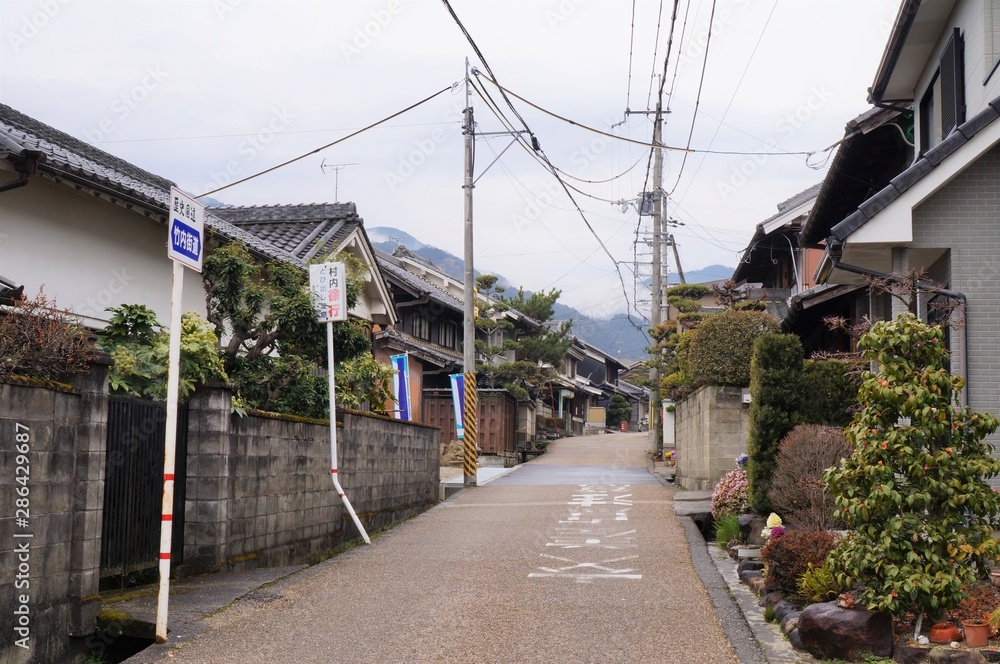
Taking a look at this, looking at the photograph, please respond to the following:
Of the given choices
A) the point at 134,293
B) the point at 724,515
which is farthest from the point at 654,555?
the point at 134,293

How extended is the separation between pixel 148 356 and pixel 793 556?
265 inches

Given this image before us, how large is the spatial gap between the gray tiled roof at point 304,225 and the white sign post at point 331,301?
458 cm

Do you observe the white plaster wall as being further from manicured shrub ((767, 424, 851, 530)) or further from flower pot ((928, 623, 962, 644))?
flower pot ((928, 623, 962, 644))

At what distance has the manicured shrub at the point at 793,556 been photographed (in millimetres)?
8211

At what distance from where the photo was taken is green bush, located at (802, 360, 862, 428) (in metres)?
13.2

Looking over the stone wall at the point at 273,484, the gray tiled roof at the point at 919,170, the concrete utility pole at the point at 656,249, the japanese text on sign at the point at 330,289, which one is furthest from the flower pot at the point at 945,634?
the concrete utility pole at the point at 656,249

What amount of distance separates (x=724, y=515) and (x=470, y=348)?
443 inches

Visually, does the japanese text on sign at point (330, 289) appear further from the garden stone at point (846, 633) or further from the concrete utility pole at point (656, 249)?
the concrete utility pole at point (656, 249)

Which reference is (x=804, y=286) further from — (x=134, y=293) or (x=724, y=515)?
(x=134, y=293)

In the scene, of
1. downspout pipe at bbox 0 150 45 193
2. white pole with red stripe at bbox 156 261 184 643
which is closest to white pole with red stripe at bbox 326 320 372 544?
downspout pipe at bbox 0 150 45 193

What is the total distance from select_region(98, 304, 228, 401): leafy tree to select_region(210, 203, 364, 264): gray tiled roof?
6.91 meters

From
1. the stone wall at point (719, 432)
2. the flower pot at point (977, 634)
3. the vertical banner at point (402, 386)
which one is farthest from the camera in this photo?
the vertical banner at point (402, 386)

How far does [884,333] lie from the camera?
712 cm

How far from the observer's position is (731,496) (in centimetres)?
1371
